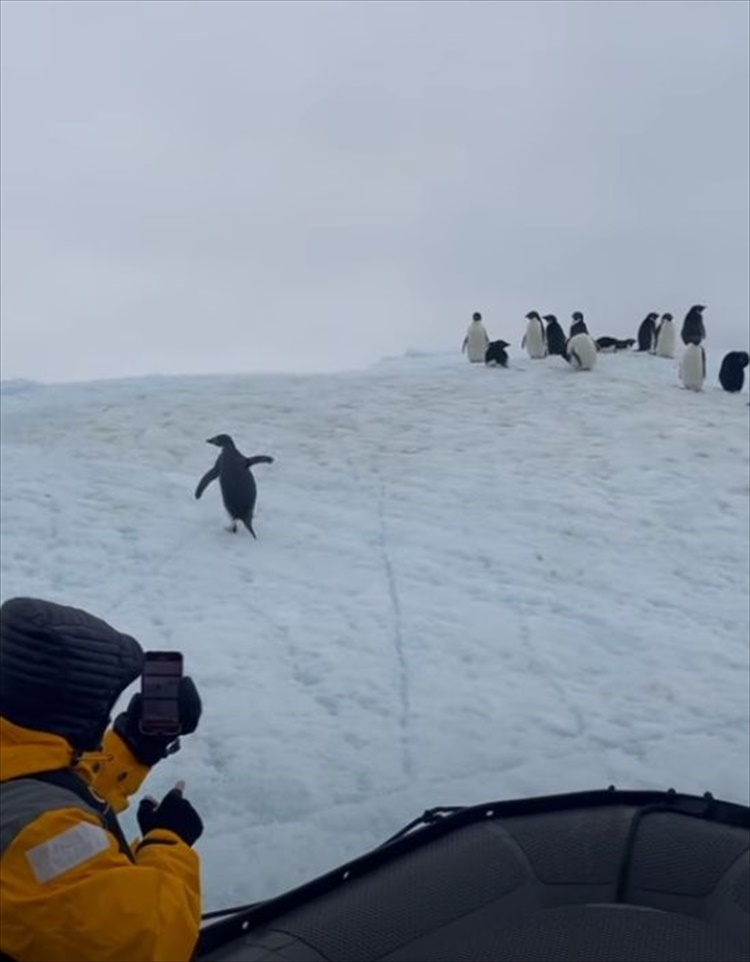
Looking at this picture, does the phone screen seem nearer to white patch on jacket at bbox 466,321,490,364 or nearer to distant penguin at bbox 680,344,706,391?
distant penguin at bbox 680,344,706,391

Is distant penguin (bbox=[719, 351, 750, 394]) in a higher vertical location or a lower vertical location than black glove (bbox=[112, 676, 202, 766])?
higher

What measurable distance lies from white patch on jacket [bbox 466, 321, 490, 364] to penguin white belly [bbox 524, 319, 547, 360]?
0.68 meters

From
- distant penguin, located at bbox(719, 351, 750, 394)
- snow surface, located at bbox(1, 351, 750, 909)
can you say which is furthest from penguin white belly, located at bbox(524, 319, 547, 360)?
snow surface, located at bbox(1, 351, 750, 909)

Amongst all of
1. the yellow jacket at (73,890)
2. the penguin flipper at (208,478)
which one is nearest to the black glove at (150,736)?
the yellow jacket at (73,890)

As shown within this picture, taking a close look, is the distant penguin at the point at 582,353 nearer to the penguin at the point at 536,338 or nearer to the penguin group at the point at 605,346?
the penguin group at the point at 605,346

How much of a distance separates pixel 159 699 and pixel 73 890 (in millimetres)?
575

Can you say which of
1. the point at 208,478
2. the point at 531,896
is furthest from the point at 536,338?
the point at 531,896

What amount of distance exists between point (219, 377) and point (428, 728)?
11.4m

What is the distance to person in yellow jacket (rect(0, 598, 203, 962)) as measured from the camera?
184 centimetres

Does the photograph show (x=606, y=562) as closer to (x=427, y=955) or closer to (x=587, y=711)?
(x=587, y=711)

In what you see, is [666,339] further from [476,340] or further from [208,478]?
[208,478]

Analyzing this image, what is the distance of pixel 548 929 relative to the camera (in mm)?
2730

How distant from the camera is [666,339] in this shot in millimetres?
19188

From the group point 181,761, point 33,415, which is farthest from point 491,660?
point 33,415
